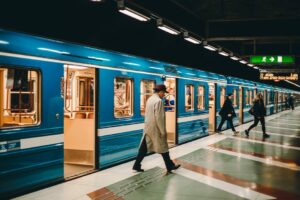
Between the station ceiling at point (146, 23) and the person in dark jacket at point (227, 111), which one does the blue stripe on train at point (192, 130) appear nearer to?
the person in dark jacket at point (227, 111)

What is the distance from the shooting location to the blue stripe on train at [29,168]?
5.34 metres

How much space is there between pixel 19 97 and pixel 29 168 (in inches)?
43.3

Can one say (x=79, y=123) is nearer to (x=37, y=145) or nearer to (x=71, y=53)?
(x=71, y=53)

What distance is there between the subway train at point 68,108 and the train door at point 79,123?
0.07 feet

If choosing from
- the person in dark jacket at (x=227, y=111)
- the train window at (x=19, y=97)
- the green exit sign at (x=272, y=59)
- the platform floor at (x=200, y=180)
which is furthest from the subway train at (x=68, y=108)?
the green exit sign at (x=272, y=59)

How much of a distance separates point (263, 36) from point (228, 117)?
4617 millimetres

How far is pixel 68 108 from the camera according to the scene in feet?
28.7

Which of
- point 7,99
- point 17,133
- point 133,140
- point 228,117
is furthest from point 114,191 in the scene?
point 228,117

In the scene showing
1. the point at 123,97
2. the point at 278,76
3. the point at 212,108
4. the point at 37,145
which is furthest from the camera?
the point at 278,76

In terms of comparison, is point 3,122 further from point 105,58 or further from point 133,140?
point 133,140

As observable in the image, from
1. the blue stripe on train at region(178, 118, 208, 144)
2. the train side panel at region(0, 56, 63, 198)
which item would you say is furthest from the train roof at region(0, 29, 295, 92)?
the blue stripe on train at region(178, 118, 208, 144)

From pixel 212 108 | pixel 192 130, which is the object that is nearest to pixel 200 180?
pixel 192 130

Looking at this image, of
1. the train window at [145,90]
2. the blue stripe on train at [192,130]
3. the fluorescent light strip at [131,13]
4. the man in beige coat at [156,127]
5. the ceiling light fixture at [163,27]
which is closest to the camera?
the fluorescent light strip at [131,13]

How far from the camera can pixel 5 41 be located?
211 inches
